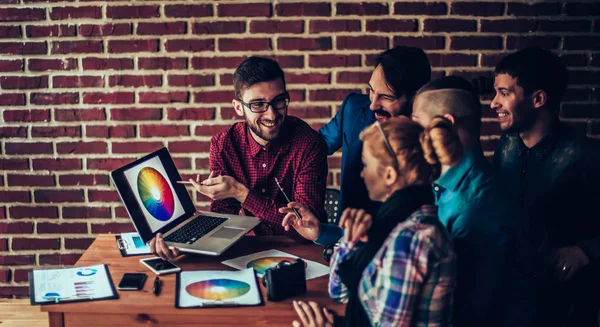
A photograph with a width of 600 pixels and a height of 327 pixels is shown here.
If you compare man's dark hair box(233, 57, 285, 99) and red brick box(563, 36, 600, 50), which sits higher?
red brick box(563, 36, 600, 50)

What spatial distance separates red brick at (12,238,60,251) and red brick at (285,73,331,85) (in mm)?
1503

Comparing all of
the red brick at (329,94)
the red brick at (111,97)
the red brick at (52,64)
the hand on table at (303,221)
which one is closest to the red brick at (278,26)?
the red brick at (329,94)

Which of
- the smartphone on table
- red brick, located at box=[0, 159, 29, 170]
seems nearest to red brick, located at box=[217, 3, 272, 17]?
red brick, located at box=[0, 159, 29, 170]

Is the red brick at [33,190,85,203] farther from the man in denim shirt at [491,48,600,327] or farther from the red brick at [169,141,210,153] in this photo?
the man in denim shirt at [491,48,600,327]

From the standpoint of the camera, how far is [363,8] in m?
2.79

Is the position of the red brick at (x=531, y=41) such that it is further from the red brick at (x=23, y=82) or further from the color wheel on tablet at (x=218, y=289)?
the red brick at (x=23, y=82)

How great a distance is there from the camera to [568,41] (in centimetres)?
280

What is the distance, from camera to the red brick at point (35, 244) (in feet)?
10.1

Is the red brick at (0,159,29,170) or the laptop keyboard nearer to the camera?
the laptop keyboard

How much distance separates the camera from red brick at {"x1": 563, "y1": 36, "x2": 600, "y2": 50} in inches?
110

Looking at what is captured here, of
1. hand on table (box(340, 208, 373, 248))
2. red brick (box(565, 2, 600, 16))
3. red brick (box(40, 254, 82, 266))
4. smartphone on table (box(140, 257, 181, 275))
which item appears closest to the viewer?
hand on table (box(340, 208, 373, 248))

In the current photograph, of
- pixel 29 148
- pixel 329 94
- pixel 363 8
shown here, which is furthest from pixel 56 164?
pixel 363 8

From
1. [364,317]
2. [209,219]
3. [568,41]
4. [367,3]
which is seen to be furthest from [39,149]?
[568,41]

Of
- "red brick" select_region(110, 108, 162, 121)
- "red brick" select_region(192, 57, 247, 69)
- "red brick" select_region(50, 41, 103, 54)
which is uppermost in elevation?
"red brick" select_region(50, 41, 103, 54)
